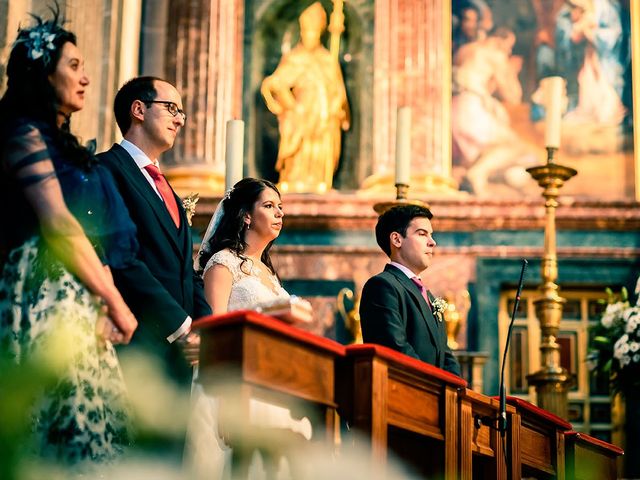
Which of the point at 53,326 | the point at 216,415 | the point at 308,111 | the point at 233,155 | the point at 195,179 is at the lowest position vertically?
the point at 216,415

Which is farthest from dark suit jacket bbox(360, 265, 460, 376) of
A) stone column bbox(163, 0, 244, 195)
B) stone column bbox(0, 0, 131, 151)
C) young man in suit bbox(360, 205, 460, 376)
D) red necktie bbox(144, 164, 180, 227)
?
stone column bbox(163, 0, 244, 195)

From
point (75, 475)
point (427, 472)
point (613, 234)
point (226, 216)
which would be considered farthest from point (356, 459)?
point (613, 234)

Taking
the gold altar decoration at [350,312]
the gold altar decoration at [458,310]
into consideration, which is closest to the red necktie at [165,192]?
the gold altar decoration at [350,312]

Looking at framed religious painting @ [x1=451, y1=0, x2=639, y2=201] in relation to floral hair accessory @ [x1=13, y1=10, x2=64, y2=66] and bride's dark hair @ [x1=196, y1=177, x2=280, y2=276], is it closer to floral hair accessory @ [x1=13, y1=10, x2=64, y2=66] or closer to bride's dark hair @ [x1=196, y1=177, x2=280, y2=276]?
bride's dark hair @ [x1=196, y1=177, x2=280, y2=276]

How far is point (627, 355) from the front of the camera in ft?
28.2

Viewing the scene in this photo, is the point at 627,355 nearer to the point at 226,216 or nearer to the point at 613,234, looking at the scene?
the point at 613,234

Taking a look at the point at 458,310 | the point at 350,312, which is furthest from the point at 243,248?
the point at 458,310

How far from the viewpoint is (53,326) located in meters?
4.02

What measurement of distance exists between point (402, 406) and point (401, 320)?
1059mm

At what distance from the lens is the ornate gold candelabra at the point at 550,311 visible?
869 centimetres

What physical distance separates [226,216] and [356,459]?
1.79 metres

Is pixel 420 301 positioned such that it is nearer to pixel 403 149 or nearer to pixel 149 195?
pixel 149 195

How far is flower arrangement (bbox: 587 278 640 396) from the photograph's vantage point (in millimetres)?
8609

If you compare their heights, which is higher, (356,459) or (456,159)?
(456,159)
